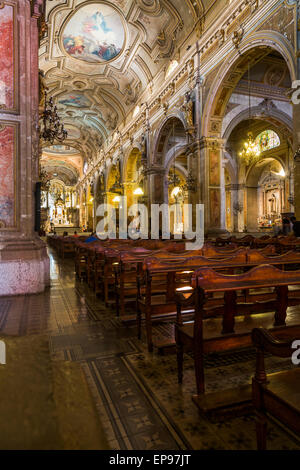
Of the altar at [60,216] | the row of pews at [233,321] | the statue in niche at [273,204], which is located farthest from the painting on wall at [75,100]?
the altar at [60,216]

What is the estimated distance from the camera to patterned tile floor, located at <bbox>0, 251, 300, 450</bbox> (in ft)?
5.67

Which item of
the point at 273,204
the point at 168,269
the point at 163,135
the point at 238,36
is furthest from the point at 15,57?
the point at 273,204

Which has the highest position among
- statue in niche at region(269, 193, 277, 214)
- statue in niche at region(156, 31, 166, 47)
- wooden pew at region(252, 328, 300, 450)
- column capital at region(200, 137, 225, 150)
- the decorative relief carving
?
statue in niche at region(156, 31, 166, 47)

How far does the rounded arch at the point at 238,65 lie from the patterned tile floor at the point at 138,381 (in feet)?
23.4

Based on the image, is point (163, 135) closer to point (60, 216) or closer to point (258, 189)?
point (258, 189)

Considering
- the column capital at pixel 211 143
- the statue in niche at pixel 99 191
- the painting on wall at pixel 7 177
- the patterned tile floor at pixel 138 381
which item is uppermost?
the statue in niche at pixel 99 191

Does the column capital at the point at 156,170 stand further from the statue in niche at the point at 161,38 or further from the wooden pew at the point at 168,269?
the wooden pew at the point at 168,269

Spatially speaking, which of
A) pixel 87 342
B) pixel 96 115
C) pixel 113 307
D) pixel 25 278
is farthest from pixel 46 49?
pixel 87 342

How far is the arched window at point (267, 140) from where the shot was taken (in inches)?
754

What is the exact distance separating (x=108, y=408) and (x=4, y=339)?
1218mm

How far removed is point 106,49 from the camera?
15.6 meters

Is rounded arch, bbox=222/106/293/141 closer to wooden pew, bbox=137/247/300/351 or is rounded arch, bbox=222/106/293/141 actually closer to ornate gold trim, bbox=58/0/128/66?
ornate gold trim, bbox=58/0/128/66

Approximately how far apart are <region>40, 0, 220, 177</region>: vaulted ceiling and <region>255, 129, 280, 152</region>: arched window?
8.97 m

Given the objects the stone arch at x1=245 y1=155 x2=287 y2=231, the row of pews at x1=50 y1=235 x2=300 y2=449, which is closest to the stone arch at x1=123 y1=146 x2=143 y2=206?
the stone arch at x1=245 y1=155 x2=287 y2=231
